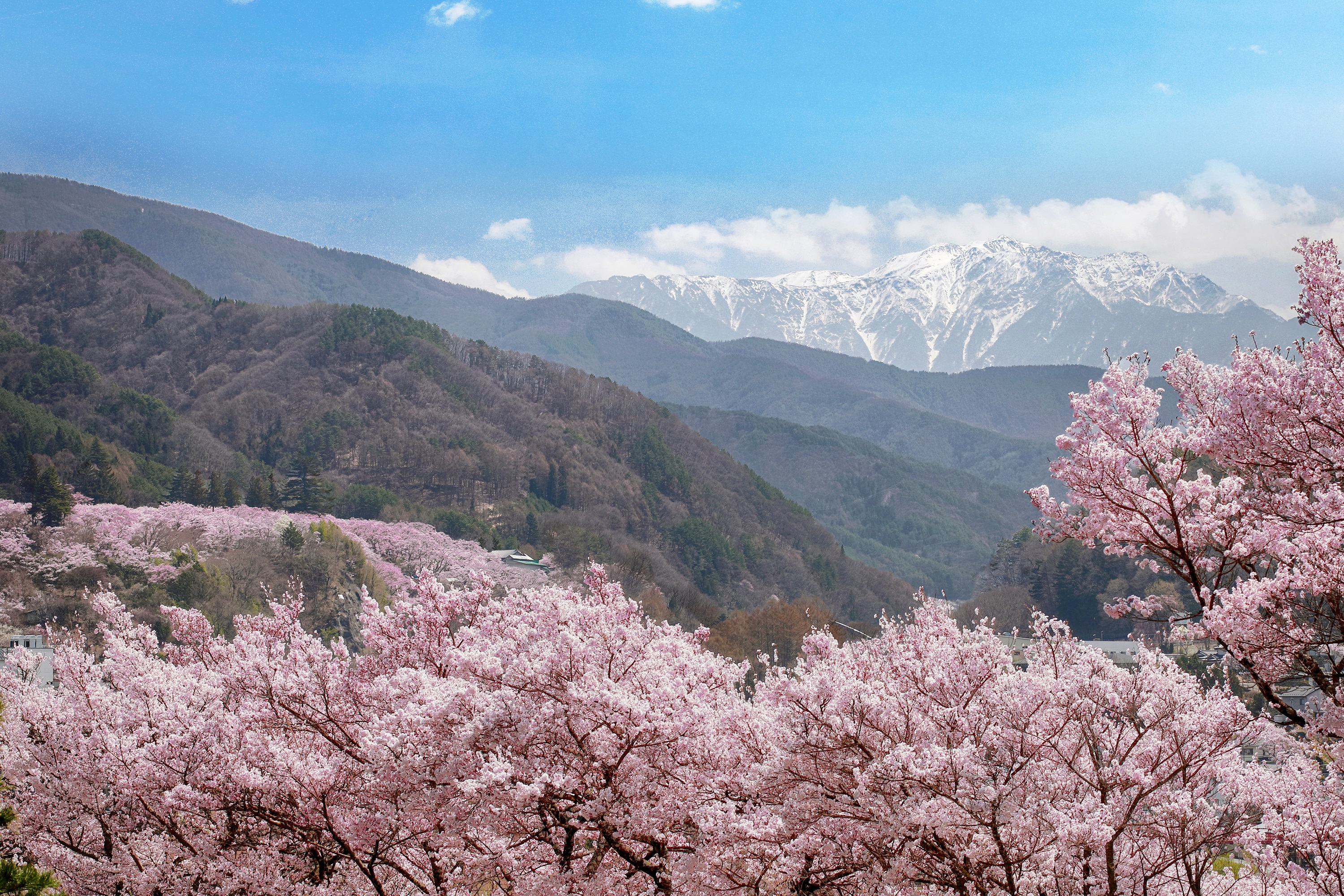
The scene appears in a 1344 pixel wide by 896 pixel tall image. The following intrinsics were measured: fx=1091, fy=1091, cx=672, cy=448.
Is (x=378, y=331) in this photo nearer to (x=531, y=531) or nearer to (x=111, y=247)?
(x=111, y=247)

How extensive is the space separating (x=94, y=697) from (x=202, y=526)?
4444 centimetres

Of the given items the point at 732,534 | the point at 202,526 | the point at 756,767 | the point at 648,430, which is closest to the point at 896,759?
the point at 756,767

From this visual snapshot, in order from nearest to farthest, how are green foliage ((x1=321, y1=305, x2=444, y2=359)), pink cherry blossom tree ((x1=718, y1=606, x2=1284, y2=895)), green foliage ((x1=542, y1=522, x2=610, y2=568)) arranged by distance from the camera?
pink cherry blossom tree ((x1=718, y1=606, x2=1284, y2=895)) → green foliage ((x1=542, y1=522, x2=610, y2=568)) → green foliage ((x1=321, y1=305, x2=444, y2=359))

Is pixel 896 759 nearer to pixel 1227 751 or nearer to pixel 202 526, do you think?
pixel 1227 751

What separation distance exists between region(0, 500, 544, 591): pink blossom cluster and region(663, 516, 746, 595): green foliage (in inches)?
1027

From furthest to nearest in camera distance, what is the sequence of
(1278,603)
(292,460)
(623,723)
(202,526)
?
1. (292,460)
2. (202,526)
3. (623,723)
4. (1278,603)

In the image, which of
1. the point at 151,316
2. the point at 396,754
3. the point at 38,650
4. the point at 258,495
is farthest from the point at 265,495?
the point at 151,316

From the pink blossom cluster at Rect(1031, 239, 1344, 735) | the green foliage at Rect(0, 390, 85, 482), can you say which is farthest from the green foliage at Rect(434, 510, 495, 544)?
the pink blossom cluster at Rect(1031, 239, 1344, 735)

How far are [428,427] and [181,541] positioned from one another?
53486mm

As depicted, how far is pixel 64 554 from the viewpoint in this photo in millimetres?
44406

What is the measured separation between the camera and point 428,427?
10300cm

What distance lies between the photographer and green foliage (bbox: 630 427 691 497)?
4272 inches

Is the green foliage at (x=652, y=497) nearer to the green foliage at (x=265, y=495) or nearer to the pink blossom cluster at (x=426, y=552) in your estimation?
the pink blossom cluster at (x=426, y=552)

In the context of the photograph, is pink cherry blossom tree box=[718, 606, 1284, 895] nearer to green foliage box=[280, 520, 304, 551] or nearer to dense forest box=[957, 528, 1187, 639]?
green foliage box=[280, 520, 304, 551]
